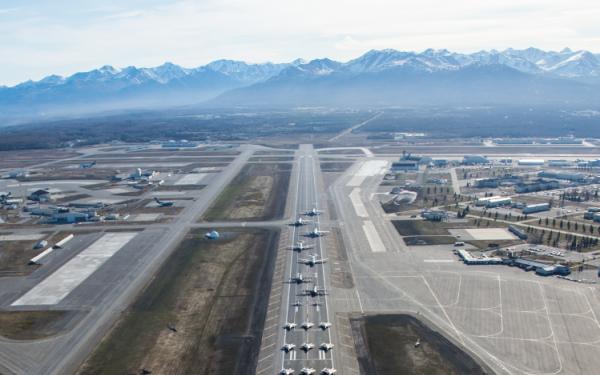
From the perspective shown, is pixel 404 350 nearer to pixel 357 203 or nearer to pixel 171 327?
pixel 171 327

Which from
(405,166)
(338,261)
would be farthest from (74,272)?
(405,166)

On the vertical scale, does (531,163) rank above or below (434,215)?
above

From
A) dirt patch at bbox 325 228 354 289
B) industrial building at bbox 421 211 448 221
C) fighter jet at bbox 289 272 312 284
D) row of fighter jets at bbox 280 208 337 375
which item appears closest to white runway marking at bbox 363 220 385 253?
dirt patch at bbox 325 228 354 289

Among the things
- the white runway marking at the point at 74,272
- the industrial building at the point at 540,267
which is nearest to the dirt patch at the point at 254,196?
the white runway marking at the point at 74,272

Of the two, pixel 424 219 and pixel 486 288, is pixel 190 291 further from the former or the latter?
pixel 424 219

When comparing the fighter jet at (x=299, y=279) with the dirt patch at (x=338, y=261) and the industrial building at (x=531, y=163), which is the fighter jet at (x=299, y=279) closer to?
the dirt patch at (x=338, y=261)
